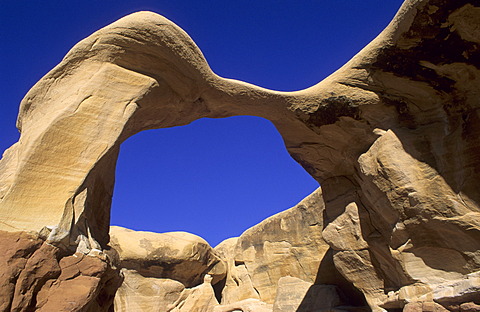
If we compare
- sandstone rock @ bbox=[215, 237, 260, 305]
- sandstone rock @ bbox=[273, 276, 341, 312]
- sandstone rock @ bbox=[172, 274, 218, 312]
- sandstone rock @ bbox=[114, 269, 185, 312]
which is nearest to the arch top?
sandstone rock @ bbox=[273, 276, 341, 312]

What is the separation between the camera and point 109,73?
5.59 metres

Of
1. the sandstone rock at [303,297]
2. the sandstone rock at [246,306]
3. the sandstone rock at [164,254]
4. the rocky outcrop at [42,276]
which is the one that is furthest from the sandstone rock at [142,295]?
the rocky outcrop at [42,276]

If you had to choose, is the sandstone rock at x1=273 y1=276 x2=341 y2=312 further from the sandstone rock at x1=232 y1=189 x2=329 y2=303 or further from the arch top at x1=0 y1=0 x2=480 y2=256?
the arch top at x1=0 y1=0 x2=480 y2=256

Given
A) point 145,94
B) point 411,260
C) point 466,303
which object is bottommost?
point 466,303

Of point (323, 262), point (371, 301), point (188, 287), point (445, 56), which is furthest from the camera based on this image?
point (188, 287)

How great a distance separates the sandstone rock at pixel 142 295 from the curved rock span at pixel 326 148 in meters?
6.27

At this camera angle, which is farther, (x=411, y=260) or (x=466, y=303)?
(x=411, y=260)

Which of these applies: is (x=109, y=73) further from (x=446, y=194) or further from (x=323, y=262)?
(x=323, y=262)

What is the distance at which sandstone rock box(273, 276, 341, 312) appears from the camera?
9.95 m

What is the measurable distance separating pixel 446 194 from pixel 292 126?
291 centimetres

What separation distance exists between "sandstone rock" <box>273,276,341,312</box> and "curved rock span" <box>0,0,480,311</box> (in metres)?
0.32

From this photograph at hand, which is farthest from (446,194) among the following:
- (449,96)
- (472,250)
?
(449,96)

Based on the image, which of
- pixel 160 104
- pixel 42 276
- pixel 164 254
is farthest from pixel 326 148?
pixel 164 254

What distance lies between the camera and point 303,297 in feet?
35.2
